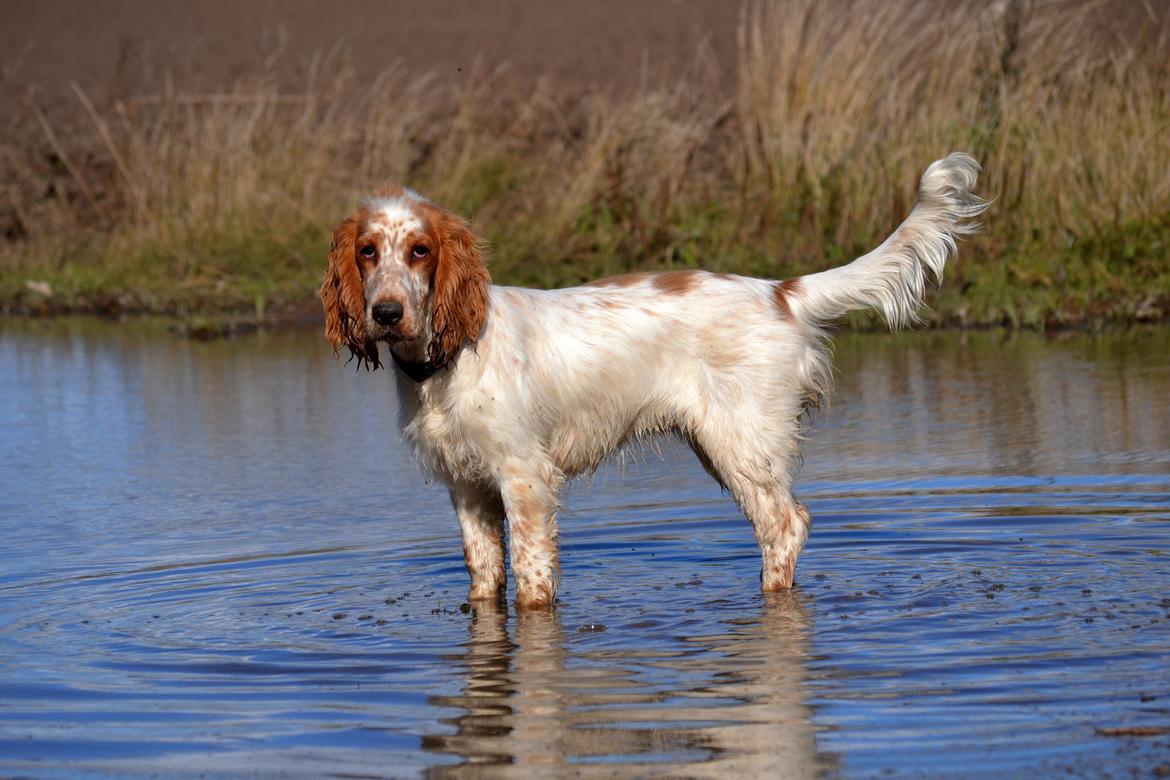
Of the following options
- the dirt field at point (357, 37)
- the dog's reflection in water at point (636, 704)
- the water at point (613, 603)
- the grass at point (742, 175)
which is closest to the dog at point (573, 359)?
the water at point (613, 603)

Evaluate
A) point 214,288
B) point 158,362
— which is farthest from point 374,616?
point 214,288

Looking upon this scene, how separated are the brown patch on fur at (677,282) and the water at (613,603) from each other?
0.99m

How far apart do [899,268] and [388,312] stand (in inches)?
77.2

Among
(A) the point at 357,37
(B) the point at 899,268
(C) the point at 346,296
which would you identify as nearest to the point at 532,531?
(C) the point at 346,296

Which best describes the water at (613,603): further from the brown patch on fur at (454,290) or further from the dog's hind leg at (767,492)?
the brown patch on fur at (454,290)

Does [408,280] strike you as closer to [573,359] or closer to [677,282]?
[573,359]

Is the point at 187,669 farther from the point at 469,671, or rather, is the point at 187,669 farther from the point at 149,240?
the point at 149,240

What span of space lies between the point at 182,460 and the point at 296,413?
1161 mm

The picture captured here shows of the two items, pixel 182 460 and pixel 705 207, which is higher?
pixel 705 207

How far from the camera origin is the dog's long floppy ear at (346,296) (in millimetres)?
5855

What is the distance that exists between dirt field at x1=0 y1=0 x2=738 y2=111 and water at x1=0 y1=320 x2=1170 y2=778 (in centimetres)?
1412

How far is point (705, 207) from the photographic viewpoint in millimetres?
13875

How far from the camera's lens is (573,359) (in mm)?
6129

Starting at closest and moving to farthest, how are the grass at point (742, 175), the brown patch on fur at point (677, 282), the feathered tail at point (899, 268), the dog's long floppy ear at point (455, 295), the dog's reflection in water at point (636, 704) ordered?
1. the dog's reflection in water at point (636, 704)
2. the dog's long floppy ear at point (455, 295)
3. the brown patch on fur at point (677, 282)
4. the feathered tail at point (899, 268)
5. the grass at point (742, 175)
